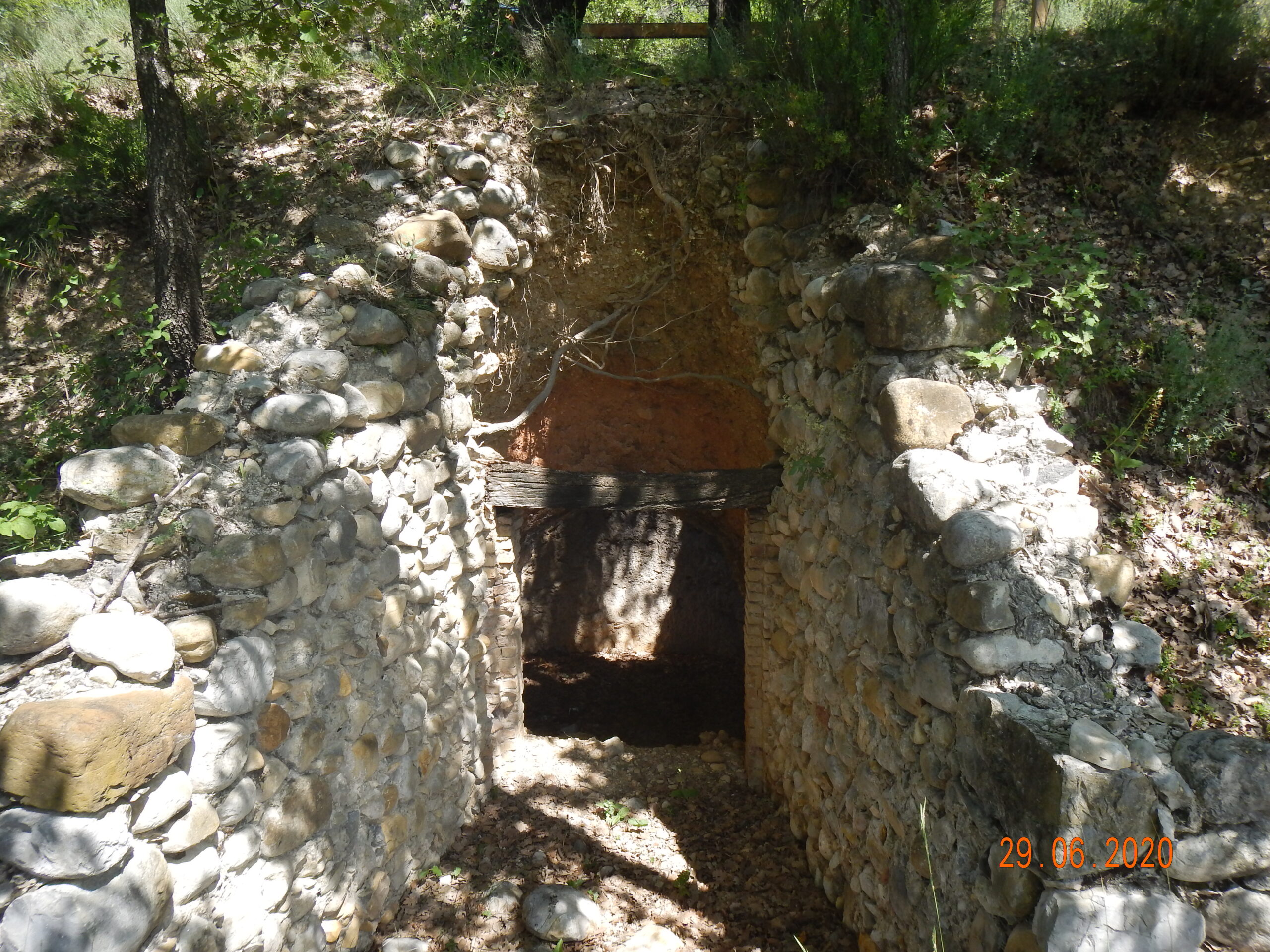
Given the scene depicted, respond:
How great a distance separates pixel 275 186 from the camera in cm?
390

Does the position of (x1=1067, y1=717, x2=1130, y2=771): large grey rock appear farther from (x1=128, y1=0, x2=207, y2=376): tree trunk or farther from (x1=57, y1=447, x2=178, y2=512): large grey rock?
(x1=128, y1=0, x2=207, y2=376): tree trunk

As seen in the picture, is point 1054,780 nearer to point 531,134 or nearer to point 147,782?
point 147,782

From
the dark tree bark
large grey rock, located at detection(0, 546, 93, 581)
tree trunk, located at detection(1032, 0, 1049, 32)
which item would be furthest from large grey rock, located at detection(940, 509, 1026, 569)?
the dark tree bark

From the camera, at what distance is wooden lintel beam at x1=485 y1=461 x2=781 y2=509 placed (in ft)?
14.3

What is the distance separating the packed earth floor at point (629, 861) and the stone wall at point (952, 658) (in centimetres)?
23

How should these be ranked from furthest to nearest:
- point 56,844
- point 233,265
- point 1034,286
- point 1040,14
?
point 1040,14, point 233,265, point 1034,286, point 56,844

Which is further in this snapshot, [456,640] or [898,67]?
[456,640]

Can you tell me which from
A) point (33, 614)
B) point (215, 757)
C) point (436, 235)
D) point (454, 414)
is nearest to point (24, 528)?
point (33, 614)

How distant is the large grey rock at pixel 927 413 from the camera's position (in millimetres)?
2771

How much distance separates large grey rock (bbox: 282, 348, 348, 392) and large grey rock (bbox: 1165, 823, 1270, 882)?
9.02 ft

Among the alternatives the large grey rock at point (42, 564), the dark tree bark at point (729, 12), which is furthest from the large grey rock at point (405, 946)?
the dark tree bark at point (729, 12)

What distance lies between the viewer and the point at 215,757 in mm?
2039

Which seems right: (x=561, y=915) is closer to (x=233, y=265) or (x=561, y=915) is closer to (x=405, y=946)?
(x=405, y=946)
